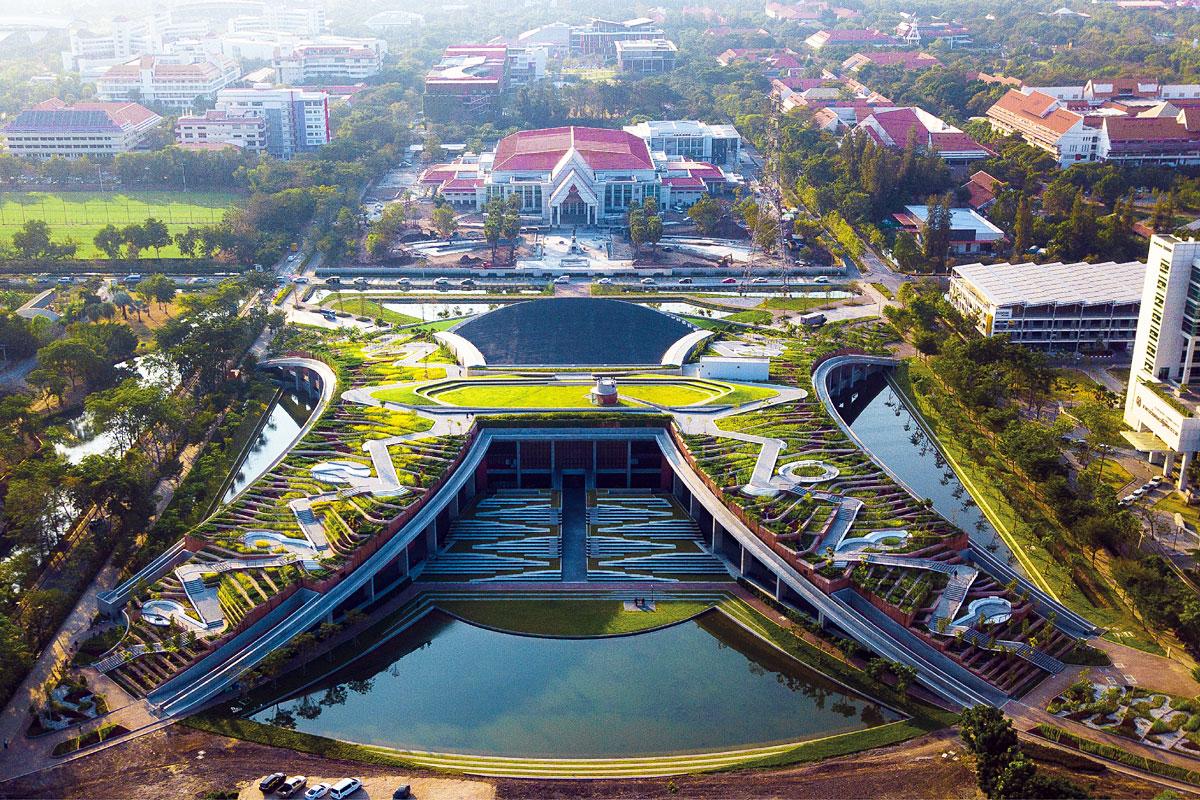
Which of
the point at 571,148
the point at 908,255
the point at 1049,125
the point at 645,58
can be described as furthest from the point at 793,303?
the point at 645,58

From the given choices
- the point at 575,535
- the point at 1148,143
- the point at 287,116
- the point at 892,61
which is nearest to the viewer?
the point at 575,535

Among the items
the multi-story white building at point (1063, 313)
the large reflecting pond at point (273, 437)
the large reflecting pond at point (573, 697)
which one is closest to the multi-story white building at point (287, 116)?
the large reflecting pond at point (273, 437)

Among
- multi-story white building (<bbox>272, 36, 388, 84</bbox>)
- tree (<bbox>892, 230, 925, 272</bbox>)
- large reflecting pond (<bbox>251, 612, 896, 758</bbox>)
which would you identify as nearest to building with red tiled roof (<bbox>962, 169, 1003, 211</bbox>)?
tree (<bbox>892, 230, 925, 272</bbox>)

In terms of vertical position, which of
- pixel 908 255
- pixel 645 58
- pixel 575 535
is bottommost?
pixel 575 535

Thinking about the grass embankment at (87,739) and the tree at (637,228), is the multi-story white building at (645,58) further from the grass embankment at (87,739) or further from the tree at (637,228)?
the grass embankment at (87,739)

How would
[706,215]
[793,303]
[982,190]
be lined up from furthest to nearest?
[982,190], [706,215], [793,303]

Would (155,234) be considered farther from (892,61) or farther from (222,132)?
(892,61)
